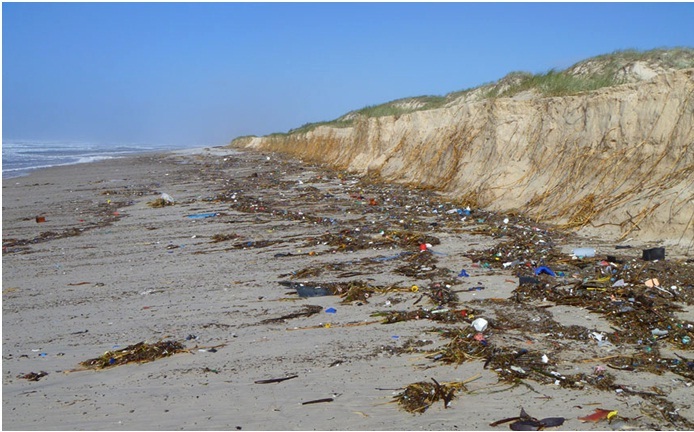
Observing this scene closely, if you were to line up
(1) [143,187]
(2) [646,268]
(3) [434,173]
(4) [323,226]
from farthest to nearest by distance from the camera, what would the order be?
(1) [143,187]
(3) [434,173]
(4) [323,226]
(2) [646,268]

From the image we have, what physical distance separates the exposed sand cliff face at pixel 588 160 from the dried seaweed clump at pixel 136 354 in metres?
6.13

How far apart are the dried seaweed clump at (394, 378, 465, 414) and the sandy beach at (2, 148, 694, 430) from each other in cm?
3

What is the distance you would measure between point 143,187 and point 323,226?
1222 cm

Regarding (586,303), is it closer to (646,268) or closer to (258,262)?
(646,268)

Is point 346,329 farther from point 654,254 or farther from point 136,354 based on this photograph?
point 654,254

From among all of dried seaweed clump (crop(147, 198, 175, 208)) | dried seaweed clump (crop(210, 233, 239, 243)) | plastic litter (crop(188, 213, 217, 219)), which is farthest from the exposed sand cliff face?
dried seaweed clump (crop(147, 198, 175, 208))

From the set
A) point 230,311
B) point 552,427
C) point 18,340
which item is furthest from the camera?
point 230,311

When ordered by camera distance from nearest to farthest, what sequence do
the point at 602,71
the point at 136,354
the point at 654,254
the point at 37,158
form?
the point at 136,354
the point at 654,254
the point at 602,71
the point at 37,158

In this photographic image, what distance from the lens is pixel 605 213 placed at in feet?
30.9

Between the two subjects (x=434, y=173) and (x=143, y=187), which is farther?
(x=143, y=187)

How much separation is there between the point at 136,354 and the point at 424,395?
2372 millimetres

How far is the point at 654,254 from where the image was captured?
723cm

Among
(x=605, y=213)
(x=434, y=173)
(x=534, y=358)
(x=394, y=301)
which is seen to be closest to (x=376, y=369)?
(x=534, y=358)

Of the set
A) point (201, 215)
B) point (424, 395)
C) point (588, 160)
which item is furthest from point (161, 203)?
point (424, 395)
